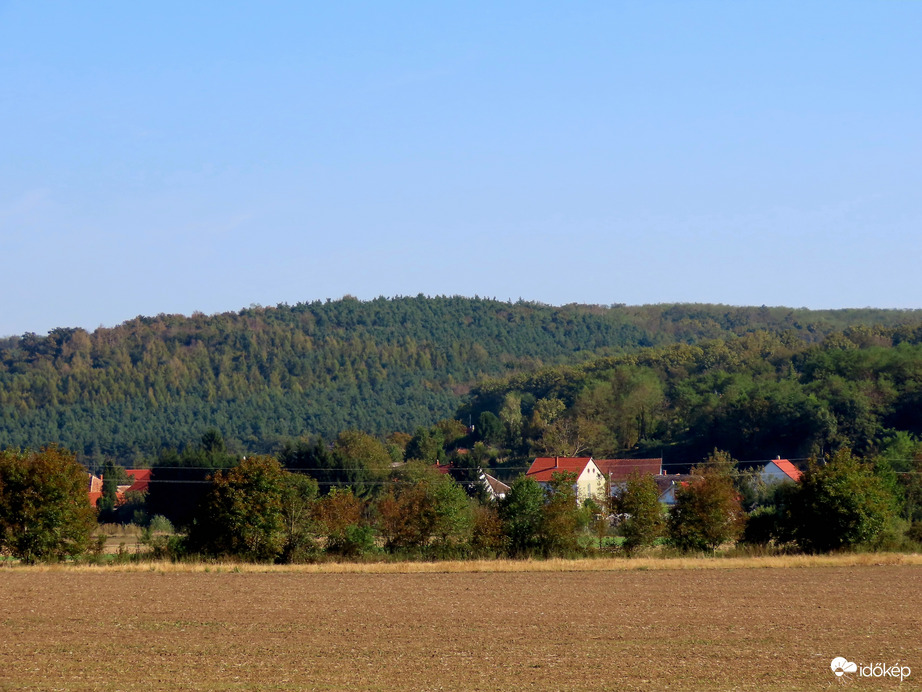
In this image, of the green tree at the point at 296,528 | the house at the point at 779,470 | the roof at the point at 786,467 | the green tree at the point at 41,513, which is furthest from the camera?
the roof at the point at 786,467

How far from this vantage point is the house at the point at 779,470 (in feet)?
288

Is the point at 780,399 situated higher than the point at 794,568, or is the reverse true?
the point at 780,399

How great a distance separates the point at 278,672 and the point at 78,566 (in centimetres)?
2683

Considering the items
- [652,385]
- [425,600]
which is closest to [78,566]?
[425,600]

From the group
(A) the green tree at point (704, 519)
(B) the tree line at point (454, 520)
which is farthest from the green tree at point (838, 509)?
(A) the green tree at point (704, 519)

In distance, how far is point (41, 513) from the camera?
4172 cm

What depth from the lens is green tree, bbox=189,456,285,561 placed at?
A: 42969 mm

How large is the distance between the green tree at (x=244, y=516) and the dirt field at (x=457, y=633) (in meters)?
8.25

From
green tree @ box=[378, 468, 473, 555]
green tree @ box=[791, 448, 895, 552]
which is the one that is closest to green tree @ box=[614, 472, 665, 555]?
green tree @ box=[791, 448, 895, 552]

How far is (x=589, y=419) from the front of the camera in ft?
412

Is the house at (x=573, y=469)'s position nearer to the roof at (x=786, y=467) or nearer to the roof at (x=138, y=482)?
the roof at (x=786, y=467)

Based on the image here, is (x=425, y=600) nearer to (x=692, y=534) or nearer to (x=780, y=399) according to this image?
(x=692, y=534)

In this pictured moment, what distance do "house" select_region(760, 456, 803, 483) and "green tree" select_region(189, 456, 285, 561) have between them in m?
54.2

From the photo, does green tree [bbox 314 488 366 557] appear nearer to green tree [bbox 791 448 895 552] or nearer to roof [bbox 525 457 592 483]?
green tree [bbox 791 448 895 552]
